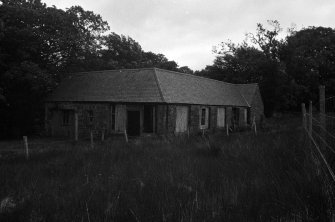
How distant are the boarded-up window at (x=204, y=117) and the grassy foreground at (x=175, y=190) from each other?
17.7m

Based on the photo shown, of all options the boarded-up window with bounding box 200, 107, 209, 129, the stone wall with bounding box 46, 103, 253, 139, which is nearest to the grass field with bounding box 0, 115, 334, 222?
the stone wall with bounding box 46, 103, 253, 139

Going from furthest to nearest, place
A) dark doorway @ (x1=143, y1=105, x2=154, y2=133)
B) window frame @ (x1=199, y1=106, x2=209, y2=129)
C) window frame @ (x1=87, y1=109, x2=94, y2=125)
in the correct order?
window frame @ (x1=199, y1=106, x2=209, y2=129), window frame @ (x1=87, y1=109, x2=94, y2=125), dark doorway @ (x1=143, y1=105, x2=154, y2=133)

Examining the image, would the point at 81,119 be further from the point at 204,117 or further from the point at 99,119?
the point at 204,117

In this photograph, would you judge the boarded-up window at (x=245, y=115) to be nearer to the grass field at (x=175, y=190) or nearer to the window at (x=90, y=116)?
the window at (x=90, y=116)

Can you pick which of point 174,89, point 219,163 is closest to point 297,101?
point 174,89

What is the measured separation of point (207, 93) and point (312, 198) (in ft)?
87.8

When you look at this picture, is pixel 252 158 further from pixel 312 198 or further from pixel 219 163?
pixel 312 198

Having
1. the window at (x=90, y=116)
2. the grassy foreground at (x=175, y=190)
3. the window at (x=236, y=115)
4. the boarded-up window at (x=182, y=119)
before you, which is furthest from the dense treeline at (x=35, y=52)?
the grassy foreground at (x=175, y=190)

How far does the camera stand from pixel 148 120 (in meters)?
26.0

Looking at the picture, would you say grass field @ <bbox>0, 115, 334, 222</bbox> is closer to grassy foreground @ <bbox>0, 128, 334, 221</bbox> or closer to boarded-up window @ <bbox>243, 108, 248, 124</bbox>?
grassy foreground @ <bbox>0, 128, 334, 221</bbox>

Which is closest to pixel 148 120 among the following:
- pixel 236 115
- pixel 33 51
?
pixel 33 51

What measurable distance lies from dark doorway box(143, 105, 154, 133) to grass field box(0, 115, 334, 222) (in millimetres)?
14442

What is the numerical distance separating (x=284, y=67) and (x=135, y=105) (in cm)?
2169

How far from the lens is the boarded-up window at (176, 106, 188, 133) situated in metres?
26.4
